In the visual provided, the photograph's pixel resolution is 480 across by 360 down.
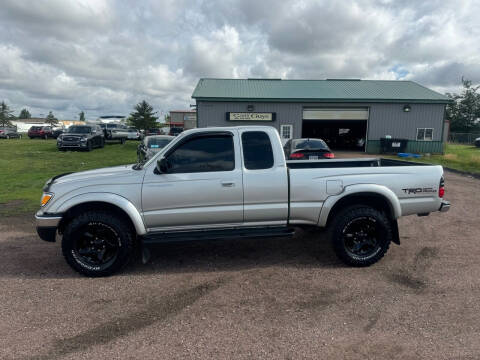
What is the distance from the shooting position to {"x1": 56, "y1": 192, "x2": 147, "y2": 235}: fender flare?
3.84 metres

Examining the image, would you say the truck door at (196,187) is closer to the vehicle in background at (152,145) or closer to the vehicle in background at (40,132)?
the vehicle in background at (152,145)

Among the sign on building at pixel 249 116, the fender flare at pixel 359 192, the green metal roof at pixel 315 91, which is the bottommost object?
the fender flare at pixel 359 192

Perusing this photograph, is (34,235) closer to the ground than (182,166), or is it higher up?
closer to the ground

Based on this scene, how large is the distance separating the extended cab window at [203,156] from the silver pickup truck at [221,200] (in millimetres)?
14

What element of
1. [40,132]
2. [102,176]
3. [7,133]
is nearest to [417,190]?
[102,176]

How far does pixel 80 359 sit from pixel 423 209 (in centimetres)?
454

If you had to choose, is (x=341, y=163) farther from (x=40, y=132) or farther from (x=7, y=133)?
(x=7, y=133)

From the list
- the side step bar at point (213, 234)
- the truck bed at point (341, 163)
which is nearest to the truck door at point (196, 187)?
the side step bar at point (213, 234)

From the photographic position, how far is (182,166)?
4035 mm

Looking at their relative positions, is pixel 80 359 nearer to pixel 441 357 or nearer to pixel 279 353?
pixel 279 353

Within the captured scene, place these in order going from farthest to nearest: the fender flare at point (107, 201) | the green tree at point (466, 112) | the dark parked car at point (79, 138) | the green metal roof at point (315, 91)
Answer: the green tree at point (466, 112), the green metal roof at point (315, 91), the dark parked car at point (79, 138), the fender flare at point (107, 201)

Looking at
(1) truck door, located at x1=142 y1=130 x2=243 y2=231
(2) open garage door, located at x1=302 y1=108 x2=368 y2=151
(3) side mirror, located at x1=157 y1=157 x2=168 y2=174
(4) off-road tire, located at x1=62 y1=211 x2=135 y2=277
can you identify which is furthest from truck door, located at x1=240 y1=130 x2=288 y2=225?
(2) open garage door, located at x1=302 y1=108 x2=368 y2=151

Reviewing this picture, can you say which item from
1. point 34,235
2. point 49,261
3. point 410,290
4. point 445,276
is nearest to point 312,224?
point 410,290

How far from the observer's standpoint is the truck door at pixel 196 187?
3936 mm
